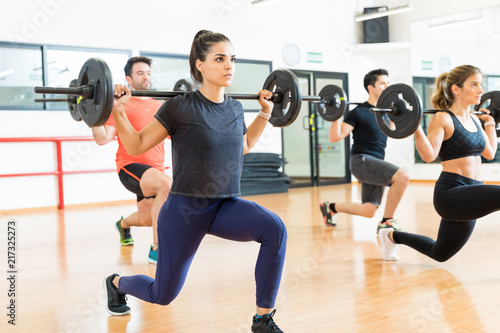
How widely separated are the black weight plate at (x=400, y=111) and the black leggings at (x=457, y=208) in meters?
0.33

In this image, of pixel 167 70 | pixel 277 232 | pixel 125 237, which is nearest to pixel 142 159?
pixel 125 237

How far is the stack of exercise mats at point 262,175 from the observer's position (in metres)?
7.90

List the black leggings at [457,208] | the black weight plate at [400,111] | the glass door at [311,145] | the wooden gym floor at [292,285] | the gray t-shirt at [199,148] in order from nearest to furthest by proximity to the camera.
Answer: the gray t-shirt at [199,148] → the wooden gym floor at [292,285] → the black leggings at [457,208] → the black weight plate at [400,111] → the glass door at [311,145]

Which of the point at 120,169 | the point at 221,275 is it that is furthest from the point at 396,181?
the point at 120,169

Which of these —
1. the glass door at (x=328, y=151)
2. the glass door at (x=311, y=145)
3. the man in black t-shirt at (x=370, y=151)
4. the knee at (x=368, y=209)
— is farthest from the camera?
the glass door at (x=328, y=151)

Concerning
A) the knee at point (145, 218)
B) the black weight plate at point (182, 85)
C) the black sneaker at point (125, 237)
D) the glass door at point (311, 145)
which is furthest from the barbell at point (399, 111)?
the glass door at point (311, 145)

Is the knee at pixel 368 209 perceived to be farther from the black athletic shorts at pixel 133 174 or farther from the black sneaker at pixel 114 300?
the black sneaker at pixel 114 300

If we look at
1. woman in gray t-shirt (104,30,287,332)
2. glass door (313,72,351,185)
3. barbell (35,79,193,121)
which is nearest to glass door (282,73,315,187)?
glass door (313,72,351,185)

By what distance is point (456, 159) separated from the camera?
2885mm

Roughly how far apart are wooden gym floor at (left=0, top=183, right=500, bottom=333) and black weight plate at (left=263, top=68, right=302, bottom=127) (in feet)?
2.83

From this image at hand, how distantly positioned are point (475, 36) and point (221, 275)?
7.33 meters

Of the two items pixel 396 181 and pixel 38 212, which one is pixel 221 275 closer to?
pixel 396 181

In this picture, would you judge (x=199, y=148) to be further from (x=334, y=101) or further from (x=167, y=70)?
(x=167, y=70)

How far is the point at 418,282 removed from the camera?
9.41ft
